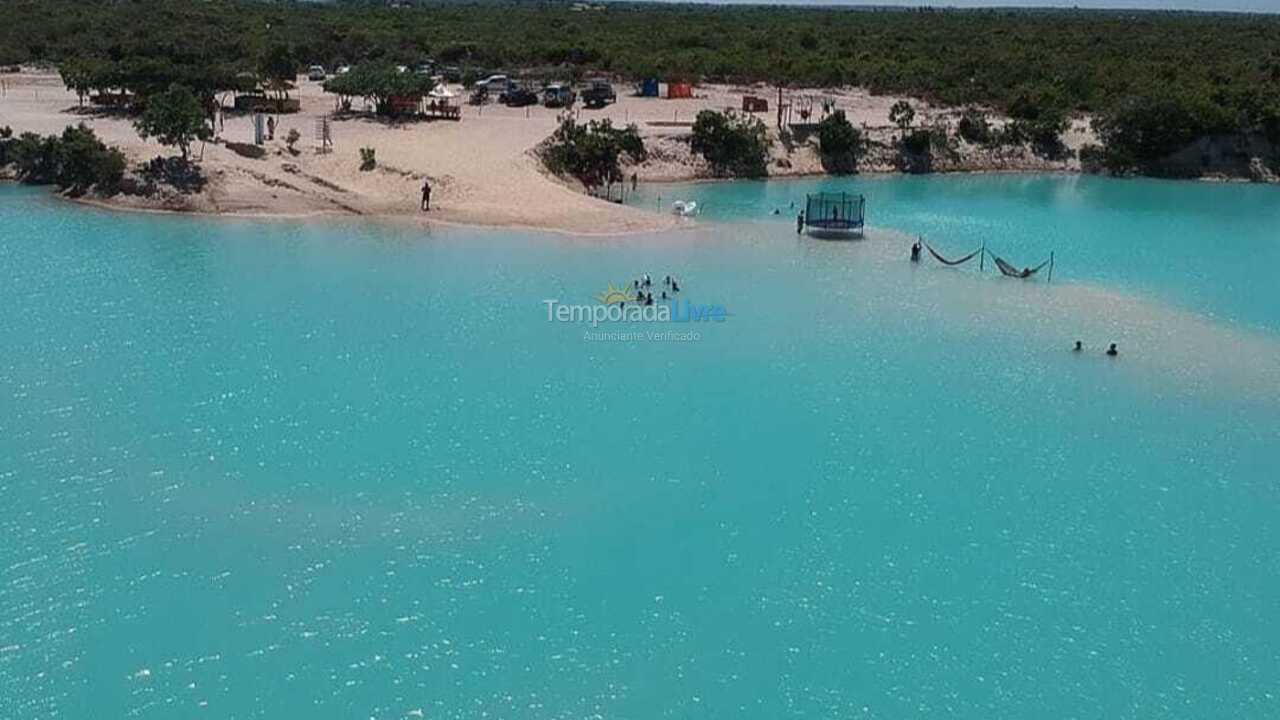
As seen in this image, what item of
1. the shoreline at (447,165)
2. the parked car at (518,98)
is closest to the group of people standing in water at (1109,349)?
the shoreline at (447,165)

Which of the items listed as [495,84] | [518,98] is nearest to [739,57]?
[495,84]

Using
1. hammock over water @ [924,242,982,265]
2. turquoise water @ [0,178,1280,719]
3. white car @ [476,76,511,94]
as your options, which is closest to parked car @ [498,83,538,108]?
white car @ [476,76,511,94]

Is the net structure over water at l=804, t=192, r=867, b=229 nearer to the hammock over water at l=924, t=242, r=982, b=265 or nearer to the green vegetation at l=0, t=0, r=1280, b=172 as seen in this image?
the hammock over water at l=924, t=242, r=982, b=265

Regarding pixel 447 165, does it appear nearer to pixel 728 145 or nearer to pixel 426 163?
pixel 426 163

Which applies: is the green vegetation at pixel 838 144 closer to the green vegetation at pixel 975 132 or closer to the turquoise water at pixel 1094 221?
the turquoise water at pixel 1094 221

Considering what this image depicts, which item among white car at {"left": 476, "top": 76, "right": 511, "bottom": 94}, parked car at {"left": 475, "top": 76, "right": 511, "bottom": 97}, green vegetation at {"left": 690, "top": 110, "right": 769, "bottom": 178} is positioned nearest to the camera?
green vegetation at {"left": 690, "top": 110, "right": 769, "bottom": 178}

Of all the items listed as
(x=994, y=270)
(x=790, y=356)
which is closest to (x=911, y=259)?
(x=994, y=270)

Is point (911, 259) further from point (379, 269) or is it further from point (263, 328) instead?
point (263, 328)
